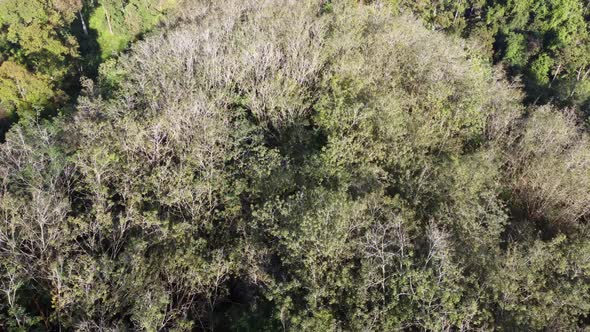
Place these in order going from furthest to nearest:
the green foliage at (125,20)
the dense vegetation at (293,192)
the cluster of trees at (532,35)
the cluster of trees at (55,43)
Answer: the cluster of trees at (532,35)
the green foliage at (125,20)
the cluster of trees at (55,43)
the dense vegetation at (293,192)

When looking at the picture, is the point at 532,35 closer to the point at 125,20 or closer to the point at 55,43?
the point at 125,20

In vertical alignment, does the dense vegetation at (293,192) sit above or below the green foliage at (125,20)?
below

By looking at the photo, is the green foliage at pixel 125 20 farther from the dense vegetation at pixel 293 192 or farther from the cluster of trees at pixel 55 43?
the dense vegetation at pixel 293 192

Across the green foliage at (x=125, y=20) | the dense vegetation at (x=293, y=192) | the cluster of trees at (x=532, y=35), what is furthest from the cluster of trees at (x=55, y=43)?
the cluster of trees at (x=532, y=35)

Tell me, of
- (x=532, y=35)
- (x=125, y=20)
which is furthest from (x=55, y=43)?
(x=532, y=35)

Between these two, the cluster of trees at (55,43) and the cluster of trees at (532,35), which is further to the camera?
the cluster of trees at (532,35)

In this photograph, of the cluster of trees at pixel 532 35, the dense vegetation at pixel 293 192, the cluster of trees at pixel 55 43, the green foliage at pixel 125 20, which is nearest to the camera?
the dense vegetation at pixel 293 192

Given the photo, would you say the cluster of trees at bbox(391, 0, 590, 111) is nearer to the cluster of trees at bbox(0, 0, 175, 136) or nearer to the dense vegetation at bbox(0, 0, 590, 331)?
the dense vegetation at bbox(0, 0, 590, 331)
